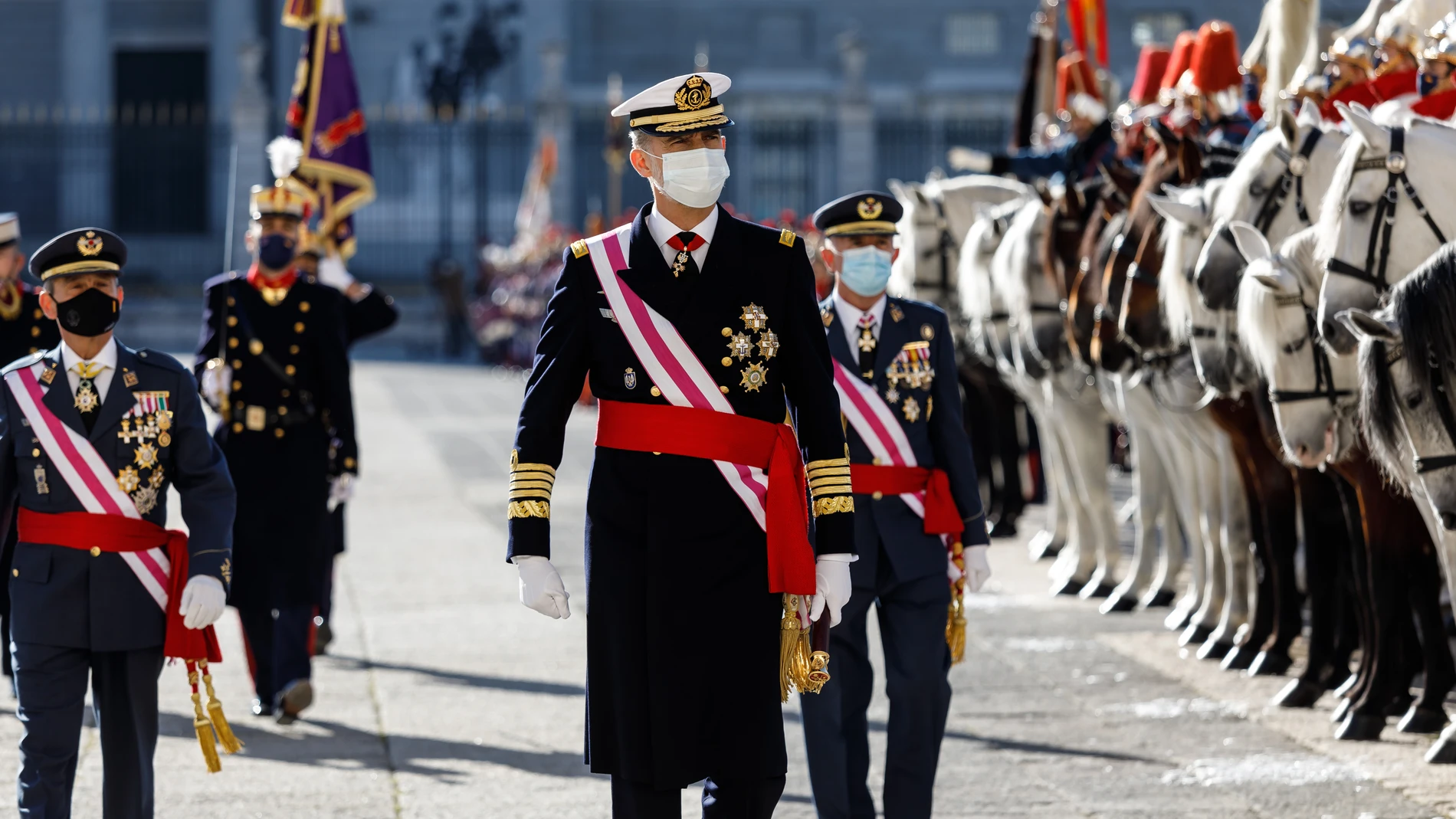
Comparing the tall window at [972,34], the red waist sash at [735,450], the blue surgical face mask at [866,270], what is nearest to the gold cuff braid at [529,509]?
the red waist sash at [735,450]

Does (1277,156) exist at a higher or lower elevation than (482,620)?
higher

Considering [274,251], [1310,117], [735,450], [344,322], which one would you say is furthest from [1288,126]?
[735,450]

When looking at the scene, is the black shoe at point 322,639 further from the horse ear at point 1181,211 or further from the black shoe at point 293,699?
the horse ear at point 1181,211

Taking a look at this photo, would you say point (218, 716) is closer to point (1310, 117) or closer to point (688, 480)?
point (688, 480)

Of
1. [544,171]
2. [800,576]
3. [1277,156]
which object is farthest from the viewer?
[544,171]

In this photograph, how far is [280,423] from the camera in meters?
8.25

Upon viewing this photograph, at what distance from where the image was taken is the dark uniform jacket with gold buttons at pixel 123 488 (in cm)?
546

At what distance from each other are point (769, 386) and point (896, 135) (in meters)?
30.9

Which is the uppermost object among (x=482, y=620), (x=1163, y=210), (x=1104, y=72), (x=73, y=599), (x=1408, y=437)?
(x=1104, y=72)

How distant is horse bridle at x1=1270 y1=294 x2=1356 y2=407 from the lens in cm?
730

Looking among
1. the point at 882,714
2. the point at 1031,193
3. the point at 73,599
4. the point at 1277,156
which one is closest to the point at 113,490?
the point at 73,599

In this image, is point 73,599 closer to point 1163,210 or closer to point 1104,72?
point 1163,210

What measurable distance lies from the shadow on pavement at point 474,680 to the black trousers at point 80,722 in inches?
118

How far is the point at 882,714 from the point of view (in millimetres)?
8086
